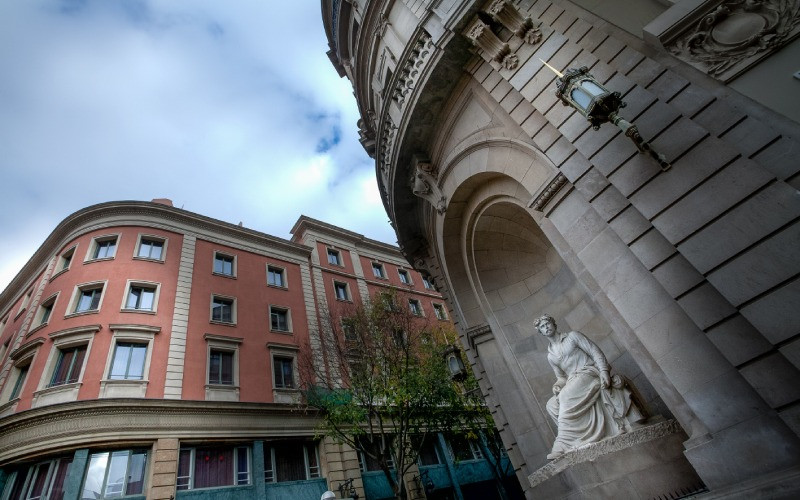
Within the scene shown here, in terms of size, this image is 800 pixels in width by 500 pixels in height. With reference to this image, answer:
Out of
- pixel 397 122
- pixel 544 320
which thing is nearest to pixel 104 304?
pixel 397 122

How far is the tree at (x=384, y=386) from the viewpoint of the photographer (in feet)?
49.4

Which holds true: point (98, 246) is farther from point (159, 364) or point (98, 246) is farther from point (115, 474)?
point (115, 474)

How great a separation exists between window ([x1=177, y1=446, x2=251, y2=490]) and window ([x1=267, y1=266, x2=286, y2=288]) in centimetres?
1052

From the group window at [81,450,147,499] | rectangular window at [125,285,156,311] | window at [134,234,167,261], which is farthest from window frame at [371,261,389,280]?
window at [81,450,147,499]

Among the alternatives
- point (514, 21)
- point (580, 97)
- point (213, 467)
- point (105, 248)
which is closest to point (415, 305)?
point (213, 467)

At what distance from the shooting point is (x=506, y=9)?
25.9 ft

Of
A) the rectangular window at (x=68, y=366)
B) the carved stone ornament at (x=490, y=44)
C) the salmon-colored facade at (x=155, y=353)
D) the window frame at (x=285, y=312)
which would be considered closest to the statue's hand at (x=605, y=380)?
the carved stone ornament at (x=490, y=44)

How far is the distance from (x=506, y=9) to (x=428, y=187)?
4.80 m

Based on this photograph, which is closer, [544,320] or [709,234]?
[709,234]

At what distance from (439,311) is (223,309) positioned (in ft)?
57.2

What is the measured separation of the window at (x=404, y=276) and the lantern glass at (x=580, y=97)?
28873 mm

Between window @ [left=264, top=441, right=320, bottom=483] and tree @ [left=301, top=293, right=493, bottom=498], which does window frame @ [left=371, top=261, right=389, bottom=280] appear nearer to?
tree @ [left=301, top=293, right=493, bottom=498]

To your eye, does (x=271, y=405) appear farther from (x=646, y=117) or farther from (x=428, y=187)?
(x=646, y=117)

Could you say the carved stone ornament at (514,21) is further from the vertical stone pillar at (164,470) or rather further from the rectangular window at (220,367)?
the rectangular window at (220,367)
